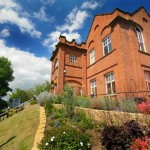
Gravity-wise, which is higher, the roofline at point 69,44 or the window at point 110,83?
the roofline at point 69,44

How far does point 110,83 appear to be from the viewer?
1438 cm

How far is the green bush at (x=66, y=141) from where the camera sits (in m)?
4.78

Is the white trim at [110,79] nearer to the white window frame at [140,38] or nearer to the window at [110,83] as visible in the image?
the window at [110,83]

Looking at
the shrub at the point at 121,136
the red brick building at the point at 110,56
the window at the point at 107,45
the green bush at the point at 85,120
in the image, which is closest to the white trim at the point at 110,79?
the red brick building at the point at 110,56

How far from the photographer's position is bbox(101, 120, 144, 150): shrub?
15.0 ft

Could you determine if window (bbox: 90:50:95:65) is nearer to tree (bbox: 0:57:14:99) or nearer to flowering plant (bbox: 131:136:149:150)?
flowering plant (bbox: 131:136:149:150)

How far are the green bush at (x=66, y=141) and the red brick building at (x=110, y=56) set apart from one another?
7.88 m

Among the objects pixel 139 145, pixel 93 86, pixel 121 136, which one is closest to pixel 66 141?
pixel 121 136

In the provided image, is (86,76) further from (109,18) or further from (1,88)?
(1,88)

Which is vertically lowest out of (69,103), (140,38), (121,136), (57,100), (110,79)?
(121,136)

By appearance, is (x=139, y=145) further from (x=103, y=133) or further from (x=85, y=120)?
(x=85, y=120)

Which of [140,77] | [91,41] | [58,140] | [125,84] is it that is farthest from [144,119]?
[91,41]

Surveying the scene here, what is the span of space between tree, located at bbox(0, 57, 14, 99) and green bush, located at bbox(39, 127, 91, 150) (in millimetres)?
30711

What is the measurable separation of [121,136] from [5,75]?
3361 cm
